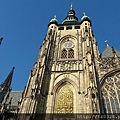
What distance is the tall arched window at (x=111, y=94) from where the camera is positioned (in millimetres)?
15656

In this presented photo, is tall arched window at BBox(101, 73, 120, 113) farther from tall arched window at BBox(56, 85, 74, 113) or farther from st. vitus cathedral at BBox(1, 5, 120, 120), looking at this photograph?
tall arched window at BBox(56, 85, 74, 113)

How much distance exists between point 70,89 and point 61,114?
324 centimetres

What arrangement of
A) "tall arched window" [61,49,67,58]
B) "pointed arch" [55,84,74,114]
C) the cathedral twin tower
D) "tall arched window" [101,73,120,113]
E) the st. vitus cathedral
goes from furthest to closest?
"tall arched window" [61,49,67,58] < "pointed arch" [55,84,74,114] < the cathedral twin tower < the st. vitus cathedral < "tall arched window" [101,73,120,113]

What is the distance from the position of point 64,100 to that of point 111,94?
4.65 meters

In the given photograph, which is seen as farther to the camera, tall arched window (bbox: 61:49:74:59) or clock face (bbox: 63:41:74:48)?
clock face (bbox: 63:41:74:48)

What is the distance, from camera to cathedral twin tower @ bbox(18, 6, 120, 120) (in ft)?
52.2

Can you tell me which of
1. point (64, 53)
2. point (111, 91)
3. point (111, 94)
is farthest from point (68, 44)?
point (111, 94)

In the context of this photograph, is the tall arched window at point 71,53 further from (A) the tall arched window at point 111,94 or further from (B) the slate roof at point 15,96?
(B) the slate roof at point 15,96

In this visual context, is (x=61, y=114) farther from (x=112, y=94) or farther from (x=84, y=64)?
(x=84, y=64)

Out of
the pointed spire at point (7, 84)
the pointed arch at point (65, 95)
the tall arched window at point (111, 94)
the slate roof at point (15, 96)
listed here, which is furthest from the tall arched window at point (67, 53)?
the pointed spire at point (7, 84)

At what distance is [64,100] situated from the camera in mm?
17594

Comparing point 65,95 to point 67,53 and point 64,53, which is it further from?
point 64,53

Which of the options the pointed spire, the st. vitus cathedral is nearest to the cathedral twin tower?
the st. vitus cathedral

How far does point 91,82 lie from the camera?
16.7m
